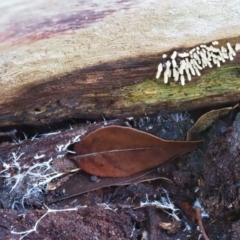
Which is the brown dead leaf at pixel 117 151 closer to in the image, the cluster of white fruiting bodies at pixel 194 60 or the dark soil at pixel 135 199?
the dark soil at pixel 135 199

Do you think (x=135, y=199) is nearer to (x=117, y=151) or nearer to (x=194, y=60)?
(x=117, y=151)

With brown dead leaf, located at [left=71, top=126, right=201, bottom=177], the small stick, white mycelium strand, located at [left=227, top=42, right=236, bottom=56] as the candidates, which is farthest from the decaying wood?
the small stick

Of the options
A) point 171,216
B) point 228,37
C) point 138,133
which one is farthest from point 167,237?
point 228,37

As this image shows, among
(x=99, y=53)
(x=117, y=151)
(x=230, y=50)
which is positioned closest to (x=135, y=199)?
(x=117, y=151)

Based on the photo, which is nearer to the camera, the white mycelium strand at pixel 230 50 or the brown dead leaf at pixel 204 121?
the white mycelium strand at pixel 230 50

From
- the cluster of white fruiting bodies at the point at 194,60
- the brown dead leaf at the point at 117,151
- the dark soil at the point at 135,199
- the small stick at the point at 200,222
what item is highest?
the cluster of white fruiting bodies at the point at 194,60

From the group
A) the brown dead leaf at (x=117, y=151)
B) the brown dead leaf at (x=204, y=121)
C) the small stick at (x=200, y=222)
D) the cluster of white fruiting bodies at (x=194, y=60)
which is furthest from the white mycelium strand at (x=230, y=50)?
the small stick at (x=200, y=222)
